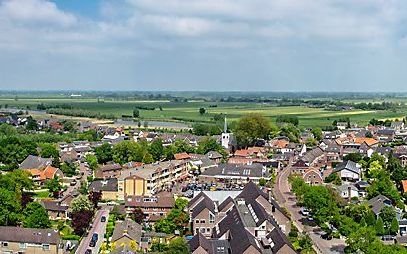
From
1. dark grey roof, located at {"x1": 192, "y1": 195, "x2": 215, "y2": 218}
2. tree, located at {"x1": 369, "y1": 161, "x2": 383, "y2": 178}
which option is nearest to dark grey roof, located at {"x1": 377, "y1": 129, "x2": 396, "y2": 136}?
tree, located at {"x1": 369, "y1": 161, "x2": 383, "y2": 178}

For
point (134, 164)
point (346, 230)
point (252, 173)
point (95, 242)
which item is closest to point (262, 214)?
point (346, 230)

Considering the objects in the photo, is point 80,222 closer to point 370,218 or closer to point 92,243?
point 92,243

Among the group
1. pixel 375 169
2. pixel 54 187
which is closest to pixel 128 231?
pixel 54 187

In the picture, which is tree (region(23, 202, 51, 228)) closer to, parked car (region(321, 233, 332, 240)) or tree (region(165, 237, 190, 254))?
tree (region(165, 237, 190, 254))

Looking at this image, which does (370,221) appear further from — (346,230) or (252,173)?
(252,173)

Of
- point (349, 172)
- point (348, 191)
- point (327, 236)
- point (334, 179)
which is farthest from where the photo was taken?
point (349, 172)
